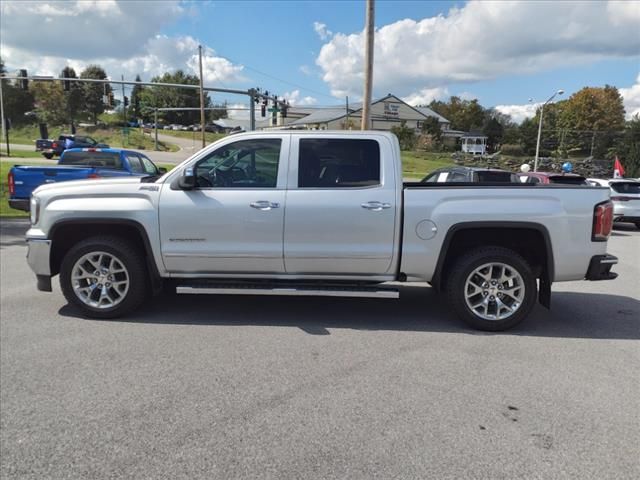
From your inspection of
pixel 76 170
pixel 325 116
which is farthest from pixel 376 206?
pixel 325 116

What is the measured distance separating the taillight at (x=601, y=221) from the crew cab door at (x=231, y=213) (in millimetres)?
3044

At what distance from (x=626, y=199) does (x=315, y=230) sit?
13210mm

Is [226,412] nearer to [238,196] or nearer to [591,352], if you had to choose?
[238,196]

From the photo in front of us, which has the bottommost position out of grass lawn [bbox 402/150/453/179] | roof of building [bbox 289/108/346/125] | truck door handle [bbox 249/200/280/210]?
truck door handle [bbox 249/200/280/210]

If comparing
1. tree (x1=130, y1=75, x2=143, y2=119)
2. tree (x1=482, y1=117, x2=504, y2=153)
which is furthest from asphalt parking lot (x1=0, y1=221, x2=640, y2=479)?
tree (x1=130, y1=75, x2=143, y2=119)

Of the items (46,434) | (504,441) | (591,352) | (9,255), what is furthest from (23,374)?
(9,255)

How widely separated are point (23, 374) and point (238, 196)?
7.72 feet

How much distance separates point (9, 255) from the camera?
26.9 feet

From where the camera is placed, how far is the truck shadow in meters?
4.96

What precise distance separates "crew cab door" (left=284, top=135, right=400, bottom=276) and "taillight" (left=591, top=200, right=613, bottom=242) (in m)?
1.91

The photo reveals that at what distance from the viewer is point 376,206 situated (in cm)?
470

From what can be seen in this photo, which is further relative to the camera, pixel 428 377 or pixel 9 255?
pixel 9 255

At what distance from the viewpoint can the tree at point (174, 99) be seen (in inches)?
3819

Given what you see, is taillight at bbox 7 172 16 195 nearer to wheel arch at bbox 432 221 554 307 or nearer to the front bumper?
the front bumper
